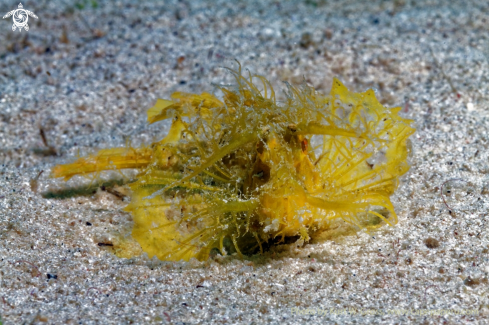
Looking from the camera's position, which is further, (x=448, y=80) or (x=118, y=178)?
(x=448, y=80)

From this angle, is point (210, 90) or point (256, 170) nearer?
point (256, 170)

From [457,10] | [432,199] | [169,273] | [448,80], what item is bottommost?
[169,273]

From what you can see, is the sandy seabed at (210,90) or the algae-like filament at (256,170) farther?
the algae-like filament at (256,170)

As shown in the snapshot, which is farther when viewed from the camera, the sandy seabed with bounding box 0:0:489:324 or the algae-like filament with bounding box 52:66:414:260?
the algae-like filament with bounding box 52:66:414:260

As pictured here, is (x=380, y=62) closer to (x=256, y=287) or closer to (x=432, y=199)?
(x=432, y=199)

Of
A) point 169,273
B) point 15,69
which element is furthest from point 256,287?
point 15,69

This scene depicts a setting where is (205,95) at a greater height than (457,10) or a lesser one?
lesser

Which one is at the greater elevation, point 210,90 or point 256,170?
point 210,90

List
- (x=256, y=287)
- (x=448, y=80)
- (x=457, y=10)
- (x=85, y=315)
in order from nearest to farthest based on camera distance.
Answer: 1. (x=85, y=315)
2. (x=256, y=287)
3. (x=448, y=80)
4. (x=457, y=10)
